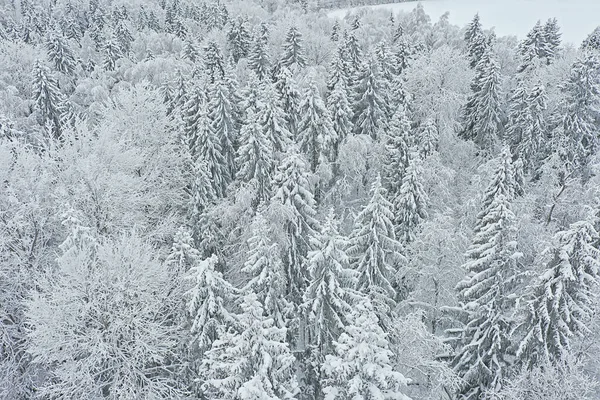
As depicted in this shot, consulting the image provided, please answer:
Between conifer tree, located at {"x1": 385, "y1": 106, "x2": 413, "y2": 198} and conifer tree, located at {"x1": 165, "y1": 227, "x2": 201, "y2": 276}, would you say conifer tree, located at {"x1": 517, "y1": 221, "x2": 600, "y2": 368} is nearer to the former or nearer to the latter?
conifer tree, located at {"x1": 385, "y1": 106, "x2": 413, "y2": 198}

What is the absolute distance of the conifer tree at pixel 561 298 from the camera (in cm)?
1933

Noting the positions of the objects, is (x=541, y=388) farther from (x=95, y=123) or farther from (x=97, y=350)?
(x=95, y=123)

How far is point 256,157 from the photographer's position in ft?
95.1

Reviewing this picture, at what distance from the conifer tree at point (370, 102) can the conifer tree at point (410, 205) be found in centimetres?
1031

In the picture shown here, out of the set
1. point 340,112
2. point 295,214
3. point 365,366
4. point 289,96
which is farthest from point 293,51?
point 365,366

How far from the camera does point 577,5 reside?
132500mm

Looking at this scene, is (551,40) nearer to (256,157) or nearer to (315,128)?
(315,128)

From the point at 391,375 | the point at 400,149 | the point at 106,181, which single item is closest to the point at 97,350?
the point at 106,181

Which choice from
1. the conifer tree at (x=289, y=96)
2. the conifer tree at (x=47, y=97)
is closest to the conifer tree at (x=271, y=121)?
the conifer tree at (x=289, y=96)

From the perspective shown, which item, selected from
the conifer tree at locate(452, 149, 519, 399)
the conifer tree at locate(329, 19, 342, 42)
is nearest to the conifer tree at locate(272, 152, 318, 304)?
the conifer tree at locate(452, 149, 519, 399)

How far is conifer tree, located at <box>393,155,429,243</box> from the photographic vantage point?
94.7 feet

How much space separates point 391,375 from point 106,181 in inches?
790

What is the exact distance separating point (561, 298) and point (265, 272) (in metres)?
13.1

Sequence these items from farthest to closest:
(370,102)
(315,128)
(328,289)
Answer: (370,102) → (315,128) → (328,289)
